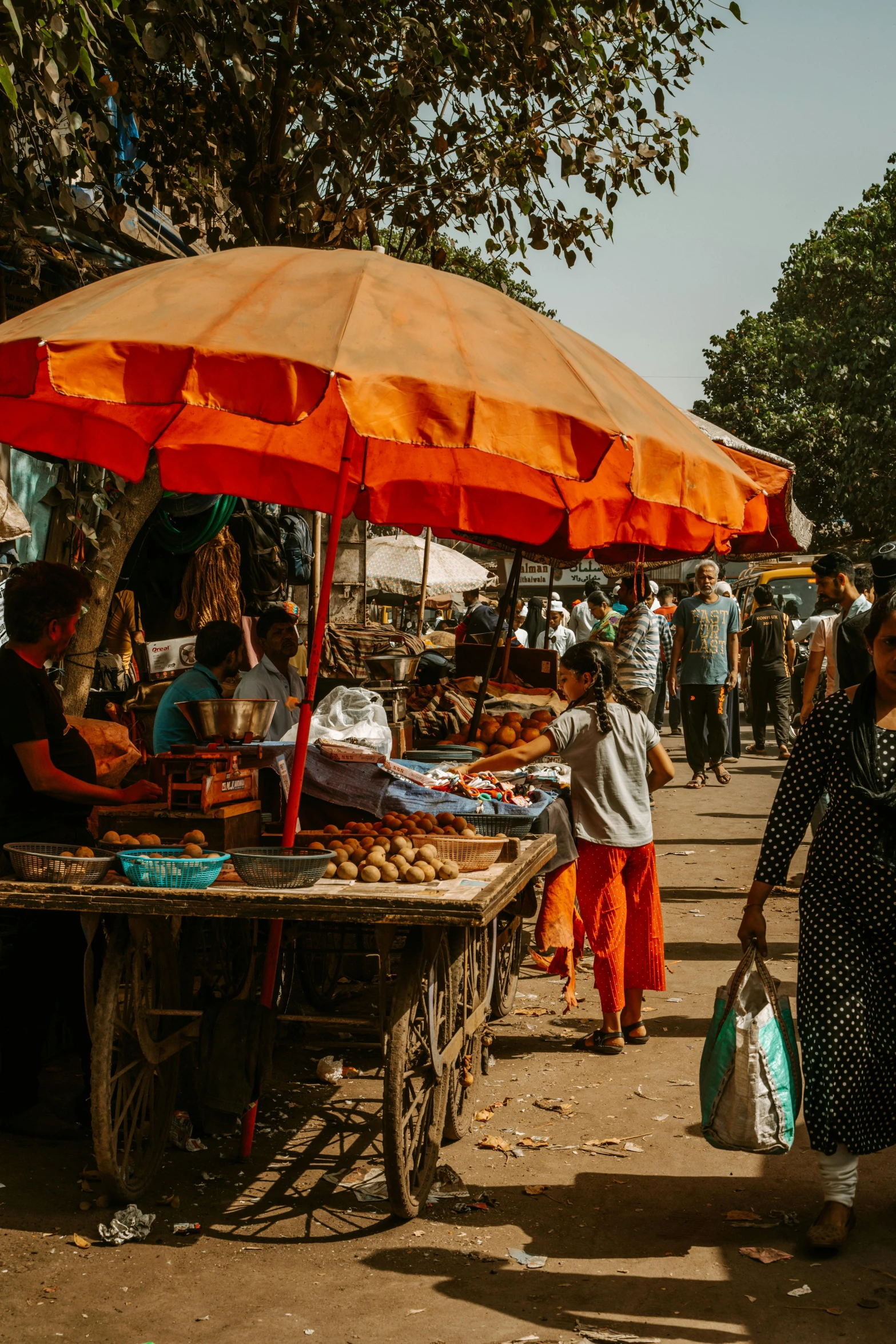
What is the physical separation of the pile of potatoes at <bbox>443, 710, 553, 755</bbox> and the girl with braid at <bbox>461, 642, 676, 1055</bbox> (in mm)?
1662

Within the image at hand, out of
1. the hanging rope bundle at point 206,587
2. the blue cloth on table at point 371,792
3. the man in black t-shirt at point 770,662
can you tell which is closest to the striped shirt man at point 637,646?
the hanging rope bundle at point 206,587

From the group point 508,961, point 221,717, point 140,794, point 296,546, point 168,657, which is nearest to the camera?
point 221,717

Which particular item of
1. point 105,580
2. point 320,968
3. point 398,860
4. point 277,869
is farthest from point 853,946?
point 105,580

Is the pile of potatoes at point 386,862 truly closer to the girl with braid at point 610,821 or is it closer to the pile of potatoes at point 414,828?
the pile of potatoes at point 414,828

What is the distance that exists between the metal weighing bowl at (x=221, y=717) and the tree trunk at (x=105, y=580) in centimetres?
304

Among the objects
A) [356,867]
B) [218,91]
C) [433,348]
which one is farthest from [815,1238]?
[218,91]

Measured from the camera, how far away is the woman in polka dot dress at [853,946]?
3.86 metres

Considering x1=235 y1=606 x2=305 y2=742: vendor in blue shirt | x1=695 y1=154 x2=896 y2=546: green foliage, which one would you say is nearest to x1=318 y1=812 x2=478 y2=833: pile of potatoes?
x1=235 y1=606 x2=305 y2=742: vendor in blue shirt

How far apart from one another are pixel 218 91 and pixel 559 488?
527cm

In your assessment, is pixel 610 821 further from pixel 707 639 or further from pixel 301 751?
pixel 707 639

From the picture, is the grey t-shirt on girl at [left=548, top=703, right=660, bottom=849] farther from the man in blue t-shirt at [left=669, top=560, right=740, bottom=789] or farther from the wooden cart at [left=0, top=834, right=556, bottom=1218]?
the man in blue t-shirt at [left=669, top=560, right=740, bottom=789]

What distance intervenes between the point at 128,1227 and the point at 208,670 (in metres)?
2.71

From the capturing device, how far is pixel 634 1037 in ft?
20.0

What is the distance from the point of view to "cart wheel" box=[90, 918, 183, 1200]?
399cm
